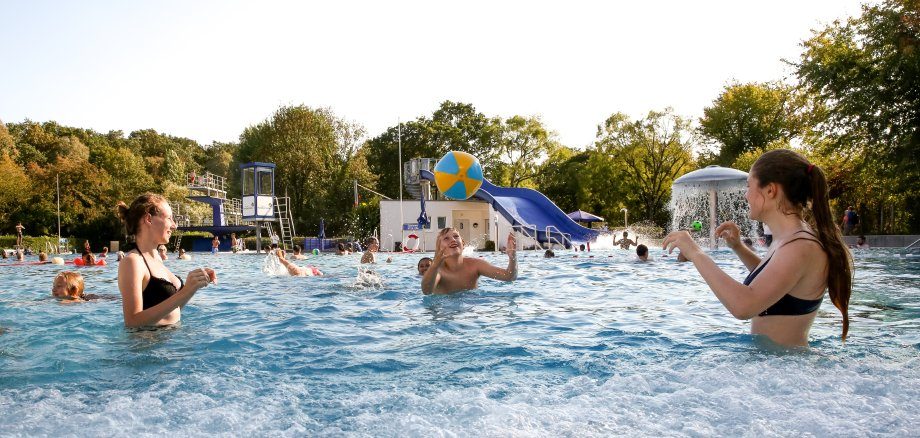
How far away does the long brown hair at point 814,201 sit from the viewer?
3.17 meters

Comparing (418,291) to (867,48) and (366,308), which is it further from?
(867,48)

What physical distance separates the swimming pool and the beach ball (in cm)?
832

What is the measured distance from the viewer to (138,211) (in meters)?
4.80

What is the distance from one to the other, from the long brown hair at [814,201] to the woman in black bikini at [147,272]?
11.8 ft

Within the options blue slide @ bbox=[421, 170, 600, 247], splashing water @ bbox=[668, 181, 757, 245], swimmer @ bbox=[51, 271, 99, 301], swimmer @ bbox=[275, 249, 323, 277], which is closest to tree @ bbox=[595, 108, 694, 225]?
splashing water @ bbox=[668, 181, 757, 245]

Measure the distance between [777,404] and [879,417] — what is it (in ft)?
1.32

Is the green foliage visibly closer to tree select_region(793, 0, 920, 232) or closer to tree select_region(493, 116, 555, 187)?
tree select_region(493, 116, 555, 187)

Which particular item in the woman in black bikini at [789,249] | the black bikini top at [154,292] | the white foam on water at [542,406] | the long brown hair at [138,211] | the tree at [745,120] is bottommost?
the white foam on water at [542,406]

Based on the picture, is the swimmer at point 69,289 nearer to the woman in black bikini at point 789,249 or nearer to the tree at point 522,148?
the woman in black bikini at point 789,249

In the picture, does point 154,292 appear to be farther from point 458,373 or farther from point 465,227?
point 465,227

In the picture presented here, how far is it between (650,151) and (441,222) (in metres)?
18.9

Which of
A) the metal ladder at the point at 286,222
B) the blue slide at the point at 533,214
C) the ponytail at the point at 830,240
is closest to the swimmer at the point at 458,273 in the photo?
the ponytail at the point at 830,240

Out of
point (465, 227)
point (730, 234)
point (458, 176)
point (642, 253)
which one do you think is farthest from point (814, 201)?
point (465, 227)

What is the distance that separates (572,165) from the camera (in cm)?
5188
